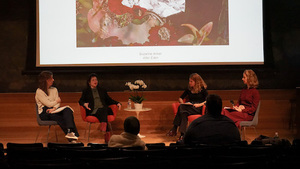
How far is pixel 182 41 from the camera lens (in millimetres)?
7500

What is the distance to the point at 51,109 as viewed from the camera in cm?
629

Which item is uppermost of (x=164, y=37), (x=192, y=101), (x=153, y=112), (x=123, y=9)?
(x=123, y=9)

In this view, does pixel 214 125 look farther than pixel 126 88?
No

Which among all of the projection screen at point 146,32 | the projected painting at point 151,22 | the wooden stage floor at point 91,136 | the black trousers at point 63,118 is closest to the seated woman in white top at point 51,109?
the black trousers at point 63,118

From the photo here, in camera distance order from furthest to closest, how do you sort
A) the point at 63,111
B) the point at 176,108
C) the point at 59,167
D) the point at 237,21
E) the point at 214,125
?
the point at 237,21 → the point at 176,108 → the point at 63,111 → the point at 214,125 → the point at 59,167

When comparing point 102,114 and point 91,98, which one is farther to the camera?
point 91,98

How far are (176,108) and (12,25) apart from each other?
379 centimetres

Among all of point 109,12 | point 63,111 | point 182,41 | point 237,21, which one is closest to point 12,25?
point 109,12

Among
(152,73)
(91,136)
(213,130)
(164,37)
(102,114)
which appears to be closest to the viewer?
(213,130)

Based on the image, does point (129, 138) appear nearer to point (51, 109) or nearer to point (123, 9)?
point (51, 109)

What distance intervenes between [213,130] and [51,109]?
3.40m

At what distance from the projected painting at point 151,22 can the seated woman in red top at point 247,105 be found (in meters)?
1.41

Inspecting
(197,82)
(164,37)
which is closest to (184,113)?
(197,82)

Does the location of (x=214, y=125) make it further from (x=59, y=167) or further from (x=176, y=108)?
(x=176, y=108)
